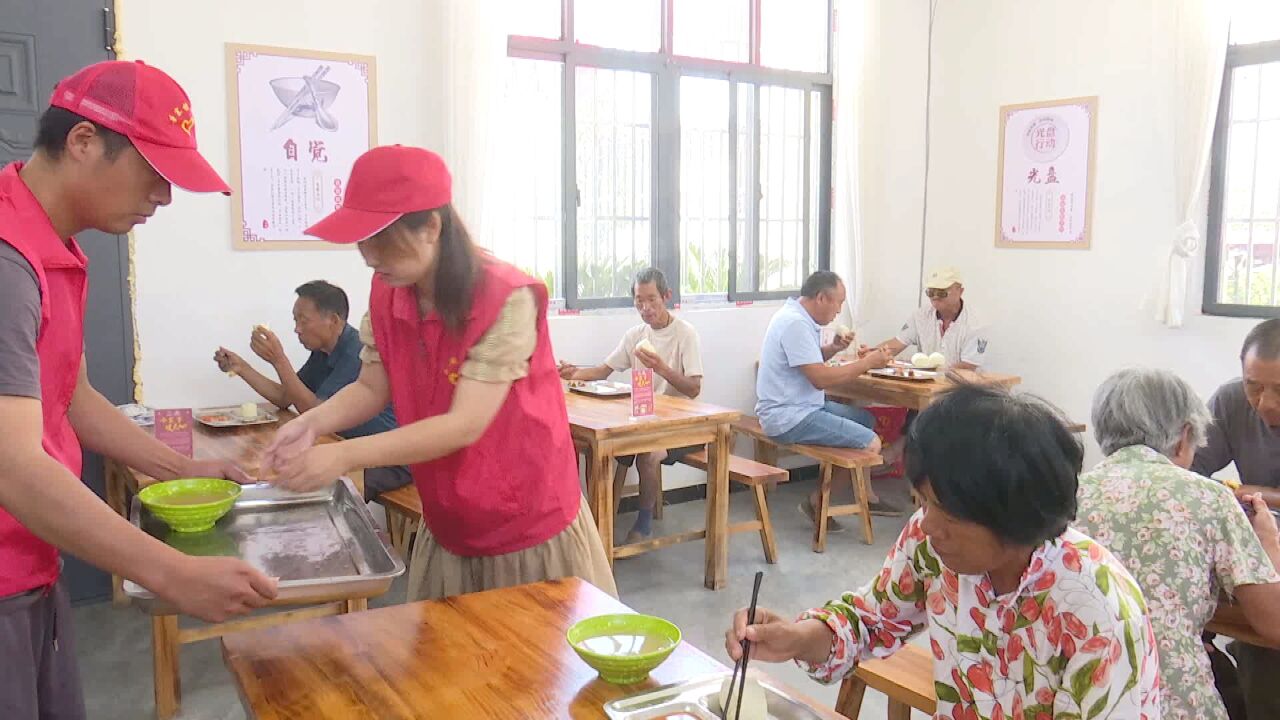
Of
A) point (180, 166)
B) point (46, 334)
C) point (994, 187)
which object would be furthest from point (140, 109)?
point (994, 187)

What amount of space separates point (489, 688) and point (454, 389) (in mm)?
593

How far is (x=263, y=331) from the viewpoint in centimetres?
378

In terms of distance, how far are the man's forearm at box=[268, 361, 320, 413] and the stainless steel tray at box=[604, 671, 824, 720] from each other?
2742mm

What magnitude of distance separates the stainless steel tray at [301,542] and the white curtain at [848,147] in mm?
4262

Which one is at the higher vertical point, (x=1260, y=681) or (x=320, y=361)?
A: (x=320, y=361)

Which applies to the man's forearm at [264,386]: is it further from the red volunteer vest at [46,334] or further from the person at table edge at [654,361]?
the red volunteer vest at [46,334]

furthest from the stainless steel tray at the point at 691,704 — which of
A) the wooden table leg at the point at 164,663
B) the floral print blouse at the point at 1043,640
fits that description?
the wooden table leg at the point at 164,663

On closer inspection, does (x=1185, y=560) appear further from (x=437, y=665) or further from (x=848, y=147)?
(x=848, y=147)

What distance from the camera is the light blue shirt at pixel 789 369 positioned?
15.3ft

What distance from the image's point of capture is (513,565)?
→ 5.94 feet

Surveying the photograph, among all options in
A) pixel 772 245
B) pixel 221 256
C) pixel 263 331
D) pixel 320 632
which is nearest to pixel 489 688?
pixel 320 632

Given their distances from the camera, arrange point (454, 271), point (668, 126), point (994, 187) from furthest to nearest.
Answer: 1. point (994, 187)
2. point (668, 126)
3. point (454, 271)

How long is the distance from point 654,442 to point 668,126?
2.09 meters

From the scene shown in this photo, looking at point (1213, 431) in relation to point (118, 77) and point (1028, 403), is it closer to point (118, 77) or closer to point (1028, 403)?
point (1028, 403)
